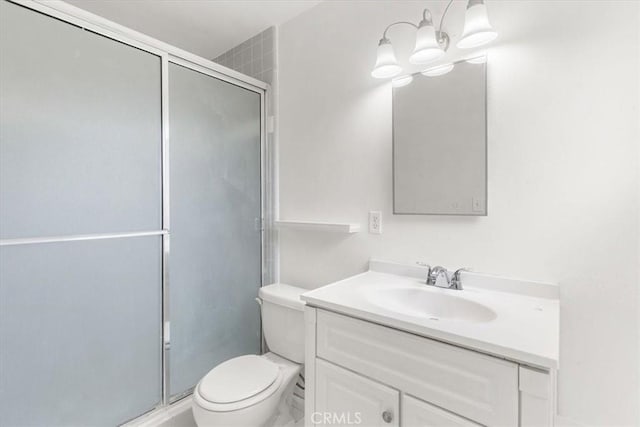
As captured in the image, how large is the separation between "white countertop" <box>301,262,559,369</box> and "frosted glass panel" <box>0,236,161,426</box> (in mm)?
889

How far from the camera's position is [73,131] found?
1231 millimetres

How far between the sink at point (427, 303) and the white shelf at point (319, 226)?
41 cm

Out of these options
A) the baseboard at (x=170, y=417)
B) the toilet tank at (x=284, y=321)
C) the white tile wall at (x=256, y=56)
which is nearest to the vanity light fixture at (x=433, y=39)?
the white tile wall at (x=256, y=56)

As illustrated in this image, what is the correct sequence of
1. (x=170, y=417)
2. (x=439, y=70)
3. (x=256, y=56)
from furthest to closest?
1. (x=256, y=56)
2. (x=170, y=417)
3. (x=439, y=70)

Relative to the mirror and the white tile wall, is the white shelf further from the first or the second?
the white tile wall

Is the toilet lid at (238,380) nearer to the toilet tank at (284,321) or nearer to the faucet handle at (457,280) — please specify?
the toilet tank at (284,321)

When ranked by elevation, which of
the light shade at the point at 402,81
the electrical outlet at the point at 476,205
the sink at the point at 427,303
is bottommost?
the sink at the point at 427,303

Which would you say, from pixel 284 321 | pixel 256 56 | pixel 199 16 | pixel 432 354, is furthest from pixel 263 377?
pixel 199 16

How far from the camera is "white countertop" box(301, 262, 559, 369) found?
2.35 feet

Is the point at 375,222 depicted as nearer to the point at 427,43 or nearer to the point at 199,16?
the point at 427,43

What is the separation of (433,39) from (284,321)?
4.80ft

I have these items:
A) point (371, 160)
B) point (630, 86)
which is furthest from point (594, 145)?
point (371, 160)

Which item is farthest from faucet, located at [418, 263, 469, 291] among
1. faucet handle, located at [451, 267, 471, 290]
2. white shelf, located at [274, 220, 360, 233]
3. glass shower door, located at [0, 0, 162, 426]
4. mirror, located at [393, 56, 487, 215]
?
glass shower door, located at [0, 0, 162, 426]

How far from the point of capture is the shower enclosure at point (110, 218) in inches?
44.3
